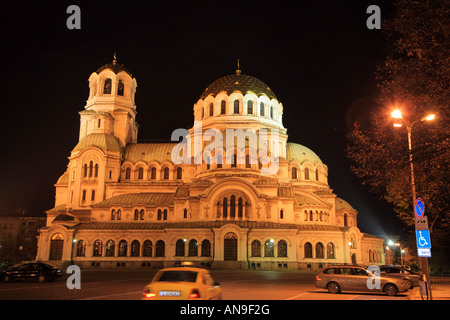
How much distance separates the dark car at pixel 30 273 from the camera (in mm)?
27547

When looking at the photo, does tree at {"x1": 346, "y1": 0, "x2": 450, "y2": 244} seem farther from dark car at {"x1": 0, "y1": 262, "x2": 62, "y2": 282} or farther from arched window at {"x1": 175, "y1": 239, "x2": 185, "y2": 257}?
arched window at {"x1": 175, "y1": 239, "x2": 185, "y2": 257}

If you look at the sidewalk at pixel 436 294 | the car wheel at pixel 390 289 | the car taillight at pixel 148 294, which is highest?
the car taillight at pixel 148 294

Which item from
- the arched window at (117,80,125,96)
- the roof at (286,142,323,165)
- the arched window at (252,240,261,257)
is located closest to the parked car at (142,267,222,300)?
the arched window at (252,240,261,257)

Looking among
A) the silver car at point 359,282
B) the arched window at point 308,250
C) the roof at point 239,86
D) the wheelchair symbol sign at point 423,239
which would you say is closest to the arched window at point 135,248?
the arched window at point 308,250

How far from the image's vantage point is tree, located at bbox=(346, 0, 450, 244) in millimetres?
17078

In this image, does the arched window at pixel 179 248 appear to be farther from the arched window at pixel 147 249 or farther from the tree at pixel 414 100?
the tree at pixel 414 100

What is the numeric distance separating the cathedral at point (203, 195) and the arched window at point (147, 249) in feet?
0.53

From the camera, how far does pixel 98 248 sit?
52.7m

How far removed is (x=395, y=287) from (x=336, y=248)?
99.1ft

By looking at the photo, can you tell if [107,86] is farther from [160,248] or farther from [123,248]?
[160,248]

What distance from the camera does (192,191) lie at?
173ft

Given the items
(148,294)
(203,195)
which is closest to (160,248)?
(203,195)

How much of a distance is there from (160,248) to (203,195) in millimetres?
8225
